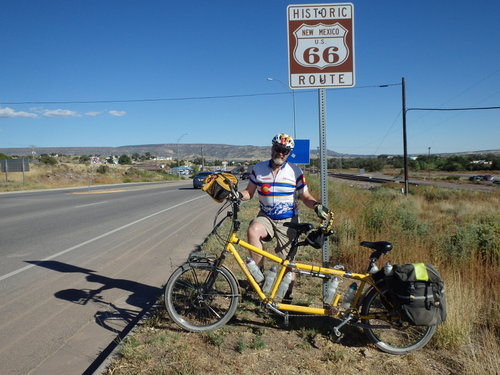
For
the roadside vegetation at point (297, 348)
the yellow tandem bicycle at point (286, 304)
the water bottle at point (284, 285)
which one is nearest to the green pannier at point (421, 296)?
the yellow tandem bicycle at point (286, 304)

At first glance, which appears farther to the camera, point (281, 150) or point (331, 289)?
point (281, 150)

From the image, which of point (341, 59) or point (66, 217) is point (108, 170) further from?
point (341, 59)

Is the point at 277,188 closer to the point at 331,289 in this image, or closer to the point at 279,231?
the point at 279,231

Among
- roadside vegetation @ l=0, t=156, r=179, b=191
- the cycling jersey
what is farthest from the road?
roadside vegetation @ l=0, t=156, r=179, b=191

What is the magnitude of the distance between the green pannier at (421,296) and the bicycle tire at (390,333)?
21 centimetres

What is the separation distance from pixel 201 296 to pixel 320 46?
2.79 m

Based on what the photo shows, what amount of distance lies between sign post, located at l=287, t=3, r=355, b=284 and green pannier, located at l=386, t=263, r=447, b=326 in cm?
158

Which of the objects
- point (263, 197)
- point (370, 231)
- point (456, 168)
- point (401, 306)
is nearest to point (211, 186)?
point (263, 197)

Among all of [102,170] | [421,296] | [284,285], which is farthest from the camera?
[102,170]

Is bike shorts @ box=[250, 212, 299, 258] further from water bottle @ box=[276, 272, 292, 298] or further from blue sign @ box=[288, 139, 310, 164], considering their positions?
blue sign @ box=[288, 139, 310, 164]

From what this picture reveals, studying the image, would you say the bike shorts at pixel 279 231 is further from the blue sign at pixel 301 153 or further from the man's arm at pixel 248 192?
the blue sign at pixel 301 153

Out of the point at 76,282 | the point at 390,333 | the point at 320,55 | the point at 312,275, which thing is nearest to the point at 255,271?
the point at 312,275

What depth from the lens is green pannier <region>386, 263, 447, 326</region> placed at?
10.4 ft

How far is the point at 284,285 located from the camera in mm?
3686
